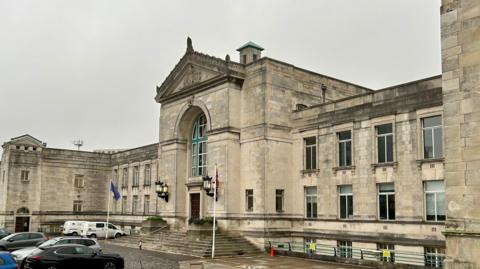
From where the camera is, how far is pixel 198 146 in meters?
41.1

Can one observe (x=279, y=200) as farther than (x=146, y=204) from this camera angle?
No

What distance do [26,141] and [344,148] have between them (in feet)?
124

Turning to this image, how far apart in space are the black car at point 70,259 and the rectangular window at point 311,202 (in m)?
14.6

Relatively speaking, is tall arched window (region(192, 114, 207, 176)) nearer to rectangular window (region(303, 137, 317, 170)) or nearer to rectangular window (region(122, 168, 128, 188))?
rectangular window (region(303, 137, 317, 170))

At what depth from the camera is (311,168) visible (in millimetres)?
34250

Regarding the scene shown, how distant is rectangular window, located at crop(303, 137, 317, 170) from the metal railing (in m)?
5.16

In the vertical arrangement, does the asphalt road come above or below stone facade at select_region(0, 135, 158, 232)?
below

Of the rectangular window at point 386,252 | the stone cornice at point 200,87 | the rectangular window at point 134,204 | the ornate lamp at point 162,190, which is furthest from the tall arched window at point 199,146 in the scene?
the rectangular window at point 386,252

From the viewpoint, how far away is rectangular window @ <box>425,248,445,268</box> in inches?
1012

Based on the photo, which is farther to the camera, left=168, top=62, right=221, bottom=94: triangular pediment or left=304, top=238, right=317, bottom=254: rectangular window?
left=168, top=62, right=221, bottom=94: triangular pediment

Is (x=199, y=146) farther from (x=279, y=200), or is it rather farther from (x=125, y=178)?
(x=125, y=178)

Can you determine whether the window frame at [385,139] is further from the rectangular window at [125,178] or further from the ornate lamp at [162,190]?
the rectangular window at [125,178]

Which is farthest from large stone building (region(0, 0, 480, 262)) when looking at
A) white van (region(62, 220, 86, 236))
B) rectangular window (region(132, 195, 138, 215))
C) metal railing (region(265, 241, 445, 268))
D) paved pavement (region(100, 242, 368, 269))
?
white van (region(62, 220, 86, 236))

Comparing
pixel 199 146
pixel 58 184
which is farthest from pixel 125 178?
pixel 199 146
